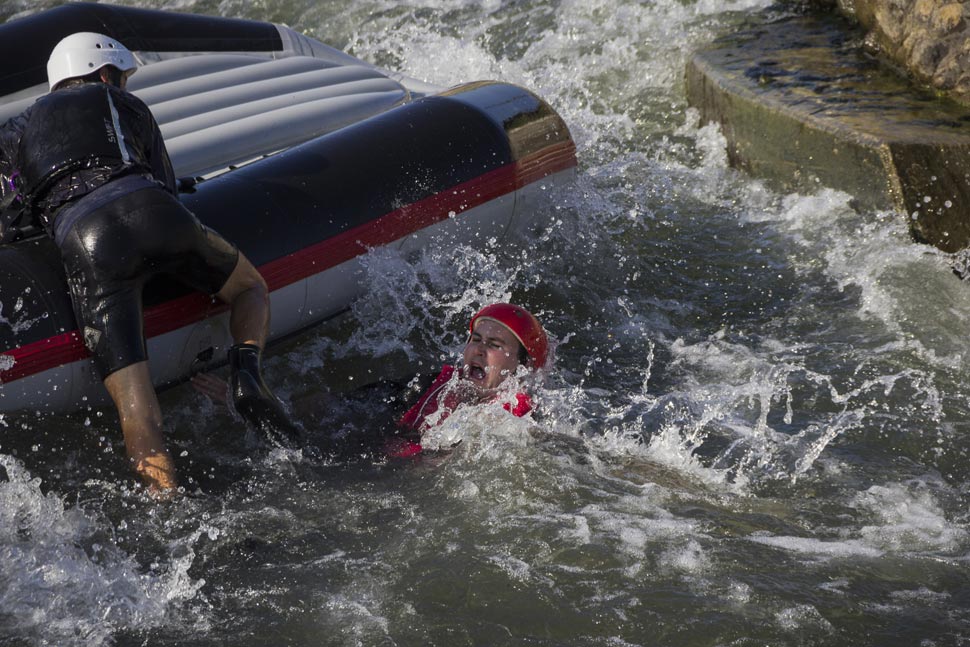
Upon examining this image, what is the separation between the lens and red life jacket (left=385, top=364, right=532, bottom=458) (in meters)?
4.51

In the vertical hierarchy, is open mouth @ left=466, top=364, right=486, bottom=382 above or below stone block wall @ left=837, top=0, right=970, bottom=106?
below

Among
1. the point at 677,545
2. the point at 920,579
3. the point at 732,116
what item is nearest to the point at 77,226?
the point at 677,545

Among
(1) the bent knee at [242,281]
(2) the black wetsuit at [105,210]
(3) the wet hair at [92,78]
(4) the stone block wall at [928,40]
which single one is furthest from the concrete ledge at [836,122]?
(3) the wet hair at [92,78]

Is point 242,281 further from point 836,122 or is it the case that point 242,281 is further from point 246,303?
point 836,122

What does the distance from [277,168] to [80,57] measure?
3.08ft

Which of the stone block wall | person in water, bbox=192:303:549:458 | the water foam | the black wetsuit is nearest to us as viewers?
the water foam

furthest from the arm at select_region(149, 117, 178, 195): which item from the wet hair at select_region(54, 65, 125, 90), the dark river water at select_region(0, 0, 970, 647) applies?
the dark river water at select_region(0, 0, 970, 647)

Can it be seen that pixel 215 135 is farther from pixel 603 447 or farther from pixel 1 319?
pixel 603 447

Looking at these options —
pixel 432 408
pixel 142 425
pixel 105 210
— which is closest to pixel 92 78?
pixel 105 210

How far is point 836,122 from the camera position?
6.44 m

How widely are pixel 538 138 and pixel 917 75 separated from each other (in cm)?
251

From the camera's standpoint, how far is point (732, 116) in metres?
7.23

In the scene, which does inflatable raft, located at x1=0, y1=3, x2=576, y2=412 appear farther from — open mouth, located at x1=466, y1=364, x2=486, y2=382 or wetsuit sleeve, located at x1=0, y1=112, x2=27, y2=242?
open mouth, located at x1=466, y1=364, x2=486, y2=382

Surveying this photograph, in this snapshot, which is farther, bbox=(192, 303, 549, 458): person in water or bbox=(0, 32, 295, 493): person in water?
bbox=(192, 303, 549, 458): person in water
